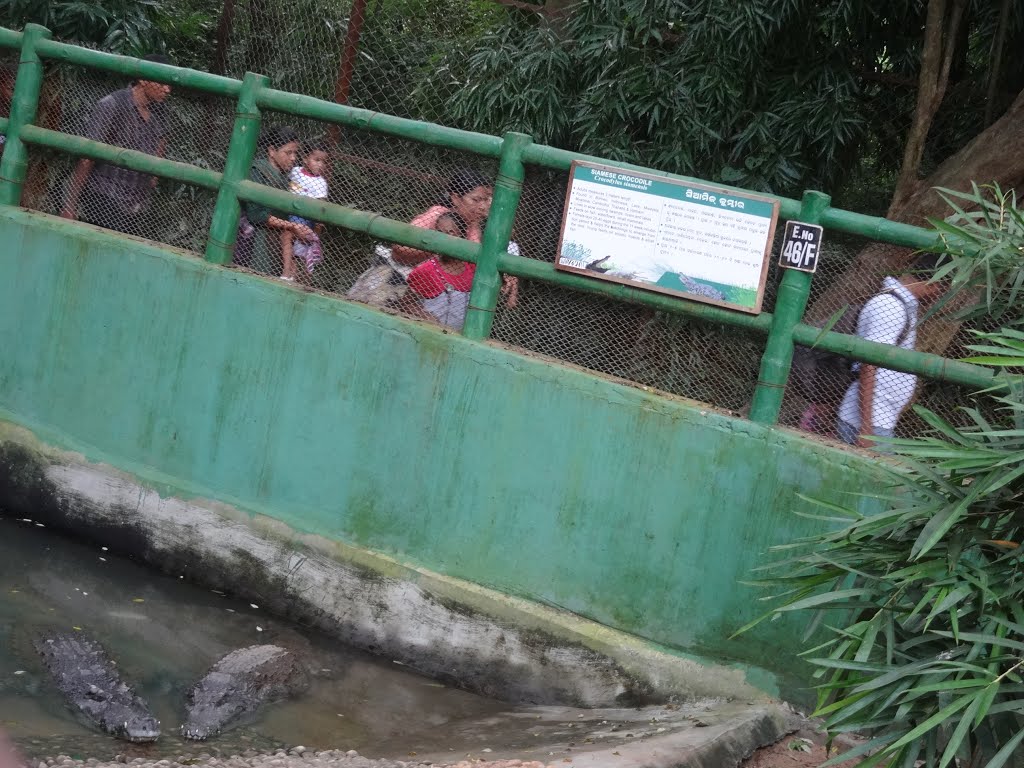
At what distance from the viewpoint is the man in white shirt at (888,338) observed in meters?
4.20

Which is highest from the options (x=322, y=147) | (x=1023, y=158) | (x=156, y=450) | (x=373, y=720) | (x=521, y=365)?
(x=1023, y=158)

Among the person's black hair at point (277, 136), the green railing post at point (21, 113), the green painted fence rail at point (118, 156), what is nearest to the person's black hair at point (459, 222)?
the person's black hair at point (277, 136)

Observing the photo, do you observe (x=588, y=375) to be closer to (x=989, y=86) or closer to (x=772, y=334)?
(x=772, y=334)

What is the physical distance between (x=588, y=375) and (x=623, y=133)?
275cm

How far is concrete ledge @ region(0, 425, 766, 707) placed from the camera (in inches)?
176

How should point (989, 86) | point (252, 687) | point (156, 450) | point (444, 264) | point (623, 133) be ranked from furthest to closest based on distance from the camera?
point (623, 133)
point (989, 86)
point (156, 450)
point (444, 264)
point (252, 687)

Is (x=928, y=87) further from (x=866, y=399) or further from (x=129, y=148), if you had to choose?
(x=129, y=148)

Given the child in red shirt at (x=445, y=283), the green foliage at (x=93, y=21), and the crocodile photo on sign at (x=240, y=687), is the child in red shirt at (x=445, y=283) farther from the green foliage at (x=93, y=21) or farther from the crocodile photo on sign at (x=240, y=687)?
the green foliage at (x=93, y=21)

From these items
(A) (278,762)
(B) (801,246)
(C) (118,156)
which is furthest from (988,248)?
(C) (118,156)

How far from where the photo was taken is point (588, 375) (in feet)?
15.1

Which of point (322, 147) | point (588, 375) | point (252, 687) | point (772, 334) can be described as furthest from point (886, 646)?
point (322, 147)

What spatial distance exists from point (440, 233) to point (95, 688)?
7.57 ft

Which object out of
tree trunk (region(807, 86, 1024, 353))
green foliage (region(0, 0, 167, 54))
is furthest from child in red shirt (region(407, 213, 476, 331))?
green foliage (region(0, 0, 167, 54))

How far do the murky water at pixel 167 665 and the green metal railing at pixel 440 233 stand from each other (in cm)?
155
